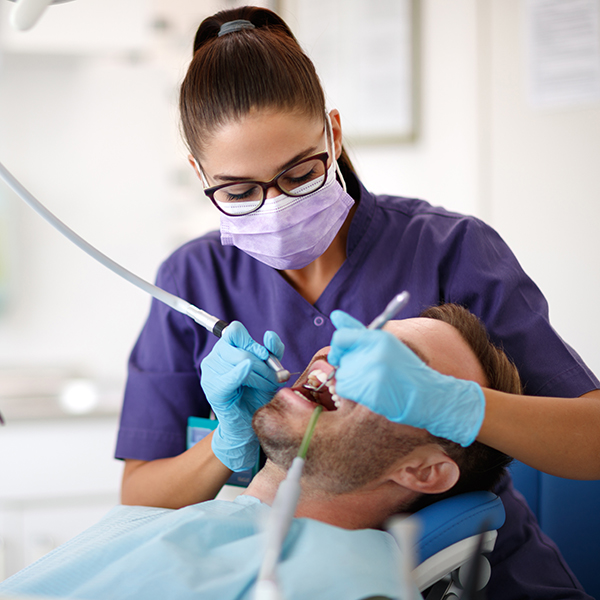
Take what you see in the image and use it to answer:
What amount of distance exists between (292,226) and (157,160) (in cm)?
136

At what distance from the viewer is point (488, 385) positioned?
45.4 inches

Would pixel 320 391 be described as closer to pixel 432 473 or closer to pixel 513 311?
pixel 432 473

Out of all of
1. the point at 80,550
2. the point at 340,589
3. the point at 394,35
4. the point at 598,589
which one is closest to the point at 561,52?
the point at 394,35

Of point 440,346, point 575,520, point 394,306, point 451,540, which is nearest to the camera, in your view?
point 394,306

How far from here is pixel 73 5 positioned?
7.48ft

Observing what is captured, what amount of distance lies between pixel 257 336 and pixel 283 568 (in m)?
0.62

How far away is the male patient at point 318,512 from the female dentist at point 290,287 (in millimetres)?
110

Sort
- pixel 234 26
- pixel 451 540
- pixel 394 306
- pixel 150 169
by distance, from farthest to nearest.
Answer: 1. pixel 150 169
2. pixel 234 26
3. pixel 451 540
4. pixel 394 306

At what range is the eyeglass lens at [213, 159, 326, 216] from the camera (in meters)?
1.17

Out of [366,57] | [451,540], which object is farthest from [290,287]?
[366,57]

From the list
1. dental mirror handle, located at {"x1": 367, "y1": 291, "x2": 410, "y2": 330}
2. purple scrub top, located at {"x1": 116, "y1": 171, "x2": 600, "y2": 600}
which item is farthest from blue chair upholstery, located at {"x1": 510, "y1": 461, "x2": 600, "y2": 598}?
dental mirror handle, located at {"x1": 367, "y1": 291, "x2": 410, "y2": 330}

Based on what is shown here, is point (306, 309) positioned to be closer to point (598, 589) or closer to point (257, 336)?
point (257, 336)

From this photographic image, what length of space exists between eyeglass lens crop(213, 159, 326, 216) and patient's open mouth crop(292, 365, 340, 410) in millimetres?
361

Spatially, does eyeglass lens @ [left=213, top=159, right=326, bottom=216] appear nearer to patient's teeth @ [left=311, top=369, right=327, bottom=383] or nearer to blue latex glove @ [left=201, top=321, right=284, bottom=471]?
blue latex glove @ [left=201, top=321, right=284, bottom=471]
